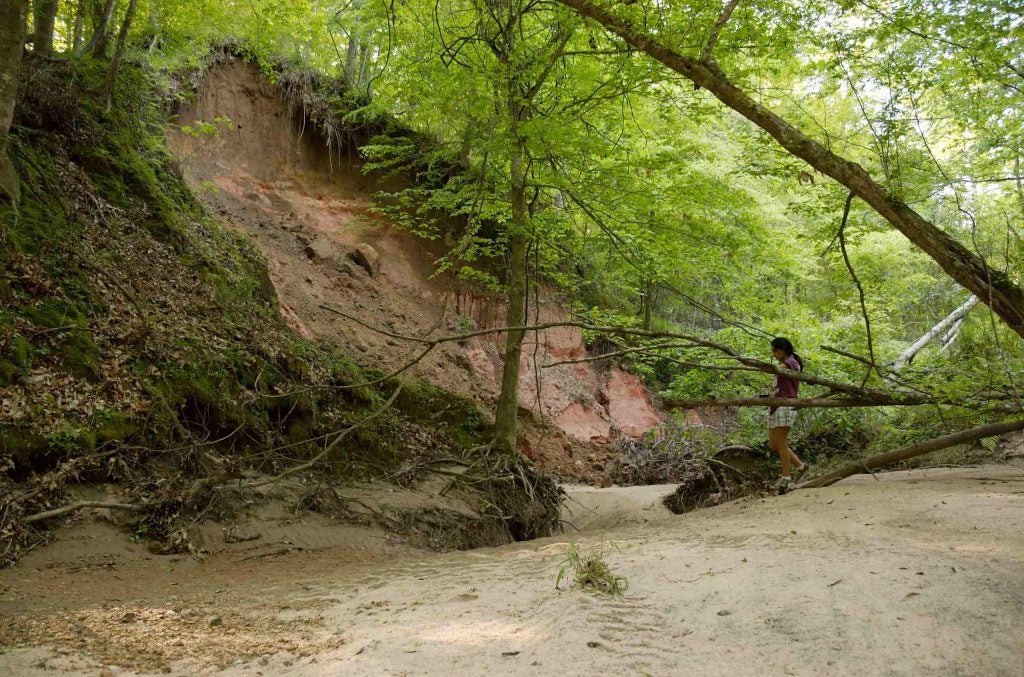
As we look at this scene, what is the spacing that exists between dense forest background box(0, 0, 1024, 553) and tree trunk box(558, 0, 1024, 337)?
0.05 feet

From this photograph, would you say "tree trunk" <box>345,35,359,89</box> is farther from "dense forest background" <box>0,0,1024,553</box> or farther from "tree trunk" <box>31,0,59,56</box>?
"tree trunk" <box>31,0,59,56</box>

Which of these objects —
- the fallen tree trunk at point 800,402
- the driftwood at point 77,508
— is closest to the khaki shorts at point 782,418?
the fallen tree trunk at point 800,402

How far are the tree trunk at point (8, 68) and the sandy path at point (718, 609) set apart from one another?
5.02 meters

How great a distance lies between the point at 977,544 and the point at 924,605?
1265 millimetres

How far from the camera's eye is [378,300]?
1413cm

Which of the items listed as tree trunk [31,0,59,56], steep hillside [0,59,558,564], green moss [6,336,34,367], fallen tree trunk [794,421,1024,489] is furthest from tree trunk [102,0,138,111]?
fallen tree trunk [794,421,1024,489]

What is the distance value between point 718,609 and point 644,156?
27.1 ft

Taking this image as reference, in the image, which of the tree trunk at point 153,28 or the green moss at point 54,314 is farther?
the tree trunk at point 153,28

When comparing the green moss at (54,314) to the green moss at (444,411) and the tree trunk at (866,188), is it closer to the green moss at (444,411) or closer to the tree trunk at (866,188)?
the green moss at (444,411)

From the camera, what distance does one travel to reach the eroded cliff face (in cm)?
1332

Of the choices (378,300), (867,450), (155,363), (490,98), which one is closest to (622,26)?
(490,98)

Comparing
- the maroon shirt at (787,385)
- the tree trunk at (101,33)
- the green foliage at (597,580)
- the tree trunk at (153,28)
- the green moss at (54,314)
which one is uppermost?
the tree trunk at (153,28)

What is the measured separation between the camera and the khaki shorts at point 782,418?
25.1 feet

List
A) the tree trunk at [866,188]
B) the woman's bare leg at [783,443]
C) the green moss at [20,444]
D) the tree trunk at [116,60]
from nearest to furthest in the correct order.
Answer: the tree trunk at [866,188] < the green moss at [20,444] < the woman's bare leg at [783,443] < the tree trunk at [116,60]
